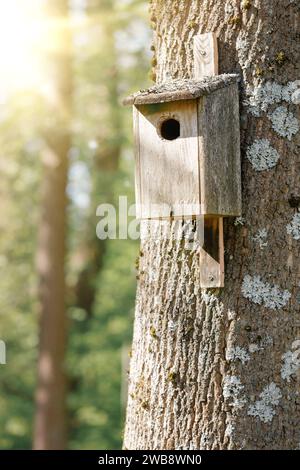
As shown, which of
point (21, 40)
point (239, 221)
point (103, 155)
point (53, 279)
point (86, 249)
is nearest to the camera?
point (239, 221)

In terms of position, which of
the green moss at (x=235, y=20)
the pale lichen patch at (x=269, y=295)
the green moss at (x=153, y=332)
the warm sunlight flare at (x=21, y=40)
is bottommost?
the green moss at (x=153, y=332)

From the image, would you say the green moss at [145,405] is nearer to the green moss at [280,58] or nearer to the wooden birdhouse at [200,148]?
the wooden birdhouse at [200,148]

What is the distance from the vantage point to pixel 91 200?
12727mm

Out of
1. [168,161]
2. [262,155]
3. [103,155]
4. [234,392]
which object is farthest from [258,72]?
[103,155]

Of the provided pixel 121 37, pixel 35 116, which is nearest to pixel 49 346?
pixel 35 116

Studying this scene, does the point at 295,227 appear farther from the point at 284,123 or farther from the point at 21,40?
the point at 21,40

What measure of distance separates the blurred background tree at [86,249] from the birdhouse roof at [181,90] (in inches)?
325

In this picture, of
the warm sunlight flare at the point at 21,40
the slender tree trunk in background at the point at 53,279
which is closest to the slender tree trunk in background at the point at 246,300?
the slender tree trunk in background at the point at 53,279

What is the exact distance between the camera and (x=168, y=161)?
3.22m

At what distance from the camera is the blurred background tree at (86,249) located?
12.1 meters

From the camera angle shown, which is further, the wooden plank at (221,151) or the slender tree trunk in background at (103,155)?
the slender tree trunk in background at (103,155)

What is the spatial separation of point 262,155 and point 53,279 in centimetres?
723

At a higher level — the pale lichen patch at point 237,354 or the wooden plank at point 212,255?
the wooden plank at point 212,255

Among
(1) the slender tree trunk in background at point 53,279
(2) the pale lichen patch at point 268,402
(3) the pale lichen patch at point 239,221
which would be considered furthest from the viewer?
(1) the slender tree trunk in background at point 53,279
